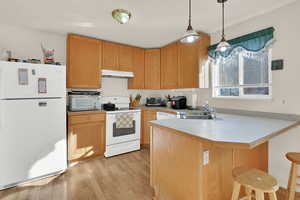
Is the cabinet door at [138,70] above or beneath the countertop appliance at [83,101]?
above

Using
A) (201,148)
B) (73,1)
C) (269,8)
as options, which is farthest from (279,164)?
(73,1)

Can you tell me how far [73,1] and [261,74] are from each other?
8.89 ft

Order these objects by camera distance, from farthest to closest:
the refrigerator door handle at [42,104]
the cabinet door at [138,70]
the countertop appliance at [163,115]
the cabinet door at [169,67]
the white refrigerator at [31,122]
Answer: the cabinet door at [138,70]
the cabinet door at [169,67]
the countertop appliance at [163,115]
the refrigerator door handle at [42,104]
the white refrigerator at [31,122]

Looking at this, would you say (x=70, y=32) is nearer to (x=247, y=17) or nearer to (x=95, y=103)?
(x=95, y=103)

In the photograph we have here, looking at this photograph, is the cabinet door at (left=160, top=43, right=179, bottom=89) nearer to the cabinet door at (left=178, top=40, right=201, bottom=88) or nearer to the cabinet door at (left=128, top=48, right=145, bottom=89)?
the cabinet door at (left=178, top=40, right=201, bottom=88)

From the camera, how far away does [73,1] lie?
174cm

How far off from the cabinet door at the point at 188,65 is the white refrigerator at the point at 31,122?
2.09 meters

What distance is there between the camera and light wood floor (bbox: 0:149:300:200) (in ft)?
5.53

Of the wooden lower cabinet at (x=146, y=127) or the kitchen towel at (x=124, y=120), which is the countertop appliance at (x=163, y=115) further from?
the kitchen towel at (x=124, y=120)

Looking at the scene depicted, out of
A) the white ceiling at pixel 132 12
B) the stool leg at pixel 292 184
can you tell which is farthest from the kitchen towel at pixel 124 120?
the stool leg at pixel 292 184

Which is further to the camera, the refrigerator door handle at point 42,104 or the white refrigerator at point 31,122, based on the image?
the refrigerator door handle at point 42,104

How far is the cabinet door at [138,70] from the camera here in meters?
3.38

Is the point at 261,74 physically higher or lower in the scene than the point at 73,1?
lower

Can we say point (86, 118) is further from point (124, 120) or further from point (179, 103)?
point (179, 103)
